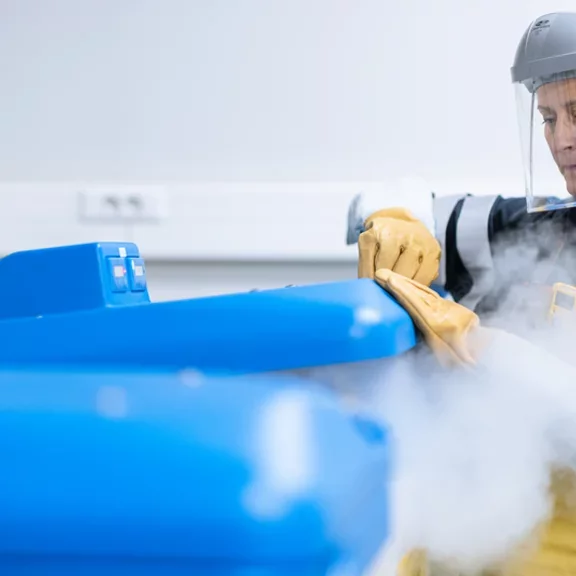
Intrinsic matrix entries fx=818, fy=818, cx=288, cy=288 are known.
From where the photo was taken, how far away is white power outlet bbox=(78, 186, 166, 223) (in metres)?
1.44

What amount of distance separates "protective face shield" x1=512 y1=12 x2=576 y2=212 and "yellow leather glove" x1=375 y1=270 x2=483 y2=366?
41cm

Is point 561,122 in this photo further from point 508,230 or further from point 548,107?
point 508,230

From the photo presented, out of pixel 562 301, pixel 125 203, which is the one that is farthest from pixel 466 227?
pixel 125 203

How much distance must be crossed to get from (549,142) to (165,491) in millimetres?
791

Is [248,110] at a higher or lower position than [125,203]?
higher

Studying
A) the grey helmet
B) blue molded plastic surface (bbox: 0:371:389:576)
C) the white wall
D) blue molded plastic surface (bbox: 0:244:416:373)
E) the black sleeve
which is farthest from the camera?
the white wall

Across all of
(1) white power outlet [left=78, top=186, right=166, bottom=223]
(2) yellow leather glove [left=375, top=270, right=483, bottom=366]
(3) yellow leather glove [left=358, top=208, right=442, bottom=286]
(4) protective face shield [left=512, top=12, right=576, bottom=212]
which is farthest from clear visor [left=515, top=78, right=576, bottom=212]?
(1) white power outlet [left=78, top=186, right=166, bottom=223]

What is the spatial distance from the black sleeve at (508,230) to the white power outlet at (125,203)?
60 centimetres

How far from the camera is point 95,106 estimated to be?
4.83 feet

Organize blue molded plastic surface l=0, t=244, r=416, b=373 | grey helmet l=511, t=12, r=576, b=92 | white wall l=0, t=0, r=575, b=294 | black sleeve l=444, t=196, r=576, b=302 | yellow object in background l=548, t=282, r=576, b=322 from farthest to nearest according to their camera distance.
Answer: white wall l=0, t=0, r=575, b=294, black sleeve l=444, t=196, r=576, b=302, grey helmet l=511, t=12, r=576, b=92, yellow object in background l=548, t=282, r=576, b=322, blue molded plastic surface l=0, t=244, r=416, b=373

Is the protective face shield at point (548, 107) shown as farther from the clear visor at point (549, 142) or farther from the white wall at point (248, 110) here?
the white wall at point (248, 110)

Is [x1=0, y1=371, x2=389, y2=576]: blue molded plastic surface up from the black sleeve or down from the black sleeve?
up

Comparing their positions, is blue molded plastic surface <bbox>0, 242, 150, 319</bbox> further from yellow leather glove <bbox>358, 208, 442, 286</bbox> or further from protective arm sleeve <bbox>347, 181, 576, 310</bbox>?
protective arm sleeve <bbox>347, 181, 576, 310</bbox>

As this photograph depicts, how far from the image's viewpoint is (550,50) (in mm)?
792
